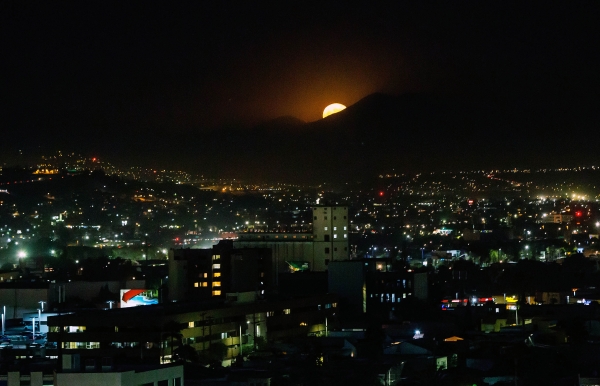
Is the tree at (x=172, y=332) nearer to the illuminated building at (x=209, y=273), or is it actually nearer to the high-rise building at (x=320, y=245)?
the illuminated building at (x=209, y=273)

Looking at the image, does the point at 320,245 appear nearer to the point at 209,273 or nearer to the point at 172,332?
the point at 209,273

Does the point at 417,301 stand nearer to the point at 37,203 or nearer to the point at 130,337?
the point at 130,337

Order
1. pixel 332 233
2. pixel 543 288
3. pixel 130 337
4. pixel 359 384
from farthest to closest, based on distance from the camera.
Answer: pixel 332 233 < pixel 543 288 < pixel 130 337 < pixel 359 384

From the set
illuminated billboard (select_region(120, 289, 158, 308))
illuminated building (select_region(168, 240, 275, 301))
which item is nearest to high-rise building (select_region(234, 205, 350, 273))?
illuminated building (select_region(168, 240, 275, 301))

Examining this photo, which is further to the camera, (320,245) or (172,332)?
(320,245)

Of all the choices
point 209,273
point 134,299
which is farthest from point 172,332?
point 209,273

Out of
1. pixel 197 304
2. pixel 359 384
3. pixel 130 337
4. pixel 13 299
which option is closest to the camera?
pixel 359 384

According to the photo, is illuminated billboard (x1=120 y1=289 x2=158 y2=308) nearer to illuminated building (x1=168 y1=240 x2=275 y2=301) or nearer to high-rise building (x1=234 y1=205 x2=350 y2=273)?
illuminated building (x1=168 y1=240 x2=275 y2=301)

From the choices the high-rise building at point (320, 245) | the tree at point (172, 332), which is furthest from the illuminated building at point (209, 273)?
the tree at point (172, 332)

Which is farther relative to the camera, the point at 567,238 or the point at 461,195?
the point at 461,195

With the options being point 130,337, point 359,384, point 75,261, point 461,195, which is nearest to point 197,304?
point 130,337

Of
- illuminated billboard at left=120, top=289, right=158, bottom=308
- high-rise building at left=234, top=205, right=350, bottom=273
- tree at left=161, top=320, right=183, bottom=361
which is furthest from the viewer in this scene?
high-rise building at left=234, top=205, right=350, bottom=273
